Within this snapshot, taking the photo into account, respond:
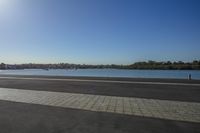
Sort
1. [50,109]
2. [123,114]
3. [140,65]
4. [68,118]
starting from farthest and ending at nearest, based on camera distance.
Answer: [140,65]
[50,109]
[123,114]
[68,118]

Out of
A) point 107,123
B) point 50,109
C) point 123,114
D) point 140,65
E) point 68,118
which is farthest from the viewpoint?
point 140,65

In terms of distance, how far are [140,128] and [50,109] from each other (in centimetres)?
345

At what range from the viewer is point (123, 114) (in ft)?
19.9

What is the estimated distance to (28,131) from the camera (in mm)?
4496

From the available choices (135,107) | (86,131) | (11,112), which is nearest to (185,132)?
(86,131)

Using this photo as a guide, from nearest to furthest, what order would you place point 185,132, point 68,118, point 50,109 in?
1. point 185,132
2. point 68,118
3. point 50,109

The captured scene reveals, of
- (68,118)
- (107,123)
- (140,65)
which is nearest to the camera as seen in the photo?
(107,123)

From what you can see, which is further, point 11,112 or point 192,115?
point 11,112

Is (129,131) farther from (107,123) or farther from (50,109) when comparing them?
(50,109)

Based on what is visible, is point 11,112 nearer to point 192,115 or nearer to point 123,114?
point 123,114

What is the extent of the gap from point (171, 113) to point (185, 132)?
1739mm

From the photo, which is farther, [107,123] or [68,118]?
[68,118]

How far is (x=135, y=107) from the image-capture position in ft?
23.1

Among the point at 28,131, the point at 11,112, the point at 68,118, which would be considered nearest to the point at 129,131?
the point at 68,118
